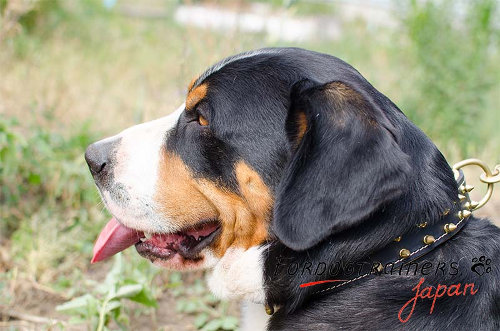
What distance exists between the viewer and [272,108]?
242 centimetres

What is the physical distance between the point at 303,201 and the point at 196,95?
2.51ft

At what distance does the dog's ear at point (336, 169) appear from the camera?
2.01 metres

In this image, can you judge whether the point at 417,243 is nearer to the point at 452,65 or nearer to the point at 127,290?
the point at 127,290

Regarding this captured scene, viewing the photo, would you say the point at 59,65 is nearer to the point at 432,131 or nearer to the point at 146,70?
the point at 146,70

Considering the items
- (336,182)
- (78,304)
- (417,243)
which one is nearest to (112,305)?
(78,304)

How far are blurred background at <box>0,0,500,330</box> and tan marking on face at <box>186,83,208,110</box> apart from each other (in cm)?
100

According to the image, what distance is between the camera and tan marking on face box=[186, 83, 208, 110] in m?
2.57

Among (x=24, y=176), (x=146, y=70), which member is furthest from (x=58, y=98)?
(x=146, y=70)

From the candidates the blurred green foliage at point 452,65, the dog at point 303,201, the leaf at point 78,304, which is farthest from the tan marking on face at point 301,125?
the blurred green foliage at point 452,65

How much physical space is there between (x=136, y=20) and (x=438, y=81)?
8143mm

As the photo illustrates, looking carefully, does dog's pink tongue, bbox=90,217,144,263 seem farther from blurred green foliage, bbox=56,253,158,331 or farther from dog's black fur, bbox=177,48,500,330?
dog's black fur, bbox=177,48,500,330

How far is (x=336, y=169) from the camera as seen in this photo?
6.82ft

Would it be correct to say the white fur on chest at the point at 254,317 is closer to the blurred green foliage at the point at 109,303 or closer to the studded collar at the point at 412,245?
the studded collar at the point at 412,245

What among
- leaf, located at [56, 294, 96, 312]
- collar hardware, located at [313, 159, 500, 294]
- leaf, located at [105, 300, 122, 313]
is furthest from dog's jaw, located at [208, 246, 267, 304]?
leaf, located at [56, 294, 96, 312]
